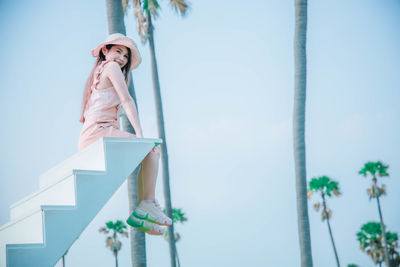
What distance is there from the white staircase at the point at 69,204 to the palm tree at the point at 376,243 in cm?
2711

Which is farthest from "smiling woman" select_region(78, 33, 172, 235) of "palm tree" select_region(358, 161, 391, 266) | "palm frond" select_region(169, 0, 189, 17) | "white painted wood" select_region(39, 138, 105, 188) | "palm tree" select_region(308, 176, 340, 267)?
"palm tree" select_region(308, 176, 340, 267)

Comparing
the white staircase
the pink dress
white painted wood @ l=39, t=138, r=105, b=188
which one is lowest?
the white staircase

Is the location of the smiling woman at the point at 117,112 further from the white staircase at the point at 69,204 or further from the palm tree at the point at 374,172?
the palm tree at the point at 374,172

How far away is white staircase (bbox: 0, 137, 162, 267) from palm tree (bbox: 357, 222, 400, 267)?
88.9ft

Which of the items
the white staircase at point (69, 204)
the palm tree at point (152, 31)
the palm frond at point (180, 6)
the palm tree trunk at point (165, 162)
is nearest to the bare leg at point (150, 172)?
the white staircase at point (69, 204)

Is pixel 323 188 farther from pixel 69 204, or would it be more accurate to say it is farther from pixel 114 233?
pixel 69 204

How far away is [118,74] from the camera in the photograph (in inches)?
145

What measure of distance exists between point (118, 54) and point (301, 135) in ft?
16.8

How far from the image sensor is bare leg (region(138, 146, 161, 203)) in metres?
3.59

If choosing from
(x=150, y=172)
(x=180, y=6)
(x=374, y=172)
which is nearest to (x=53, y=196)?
(x=150, y=172)

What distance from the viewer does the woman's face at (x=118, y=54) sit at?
3877 mm

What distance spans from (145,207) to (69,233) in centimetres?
67

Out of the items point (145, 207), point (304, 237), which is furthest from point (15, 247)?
point (304, 237)

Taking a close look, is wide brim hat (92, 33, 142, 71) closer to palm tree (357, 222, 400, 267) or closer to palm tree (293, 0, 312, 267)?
palm tree (293, 0, 312, 267)
